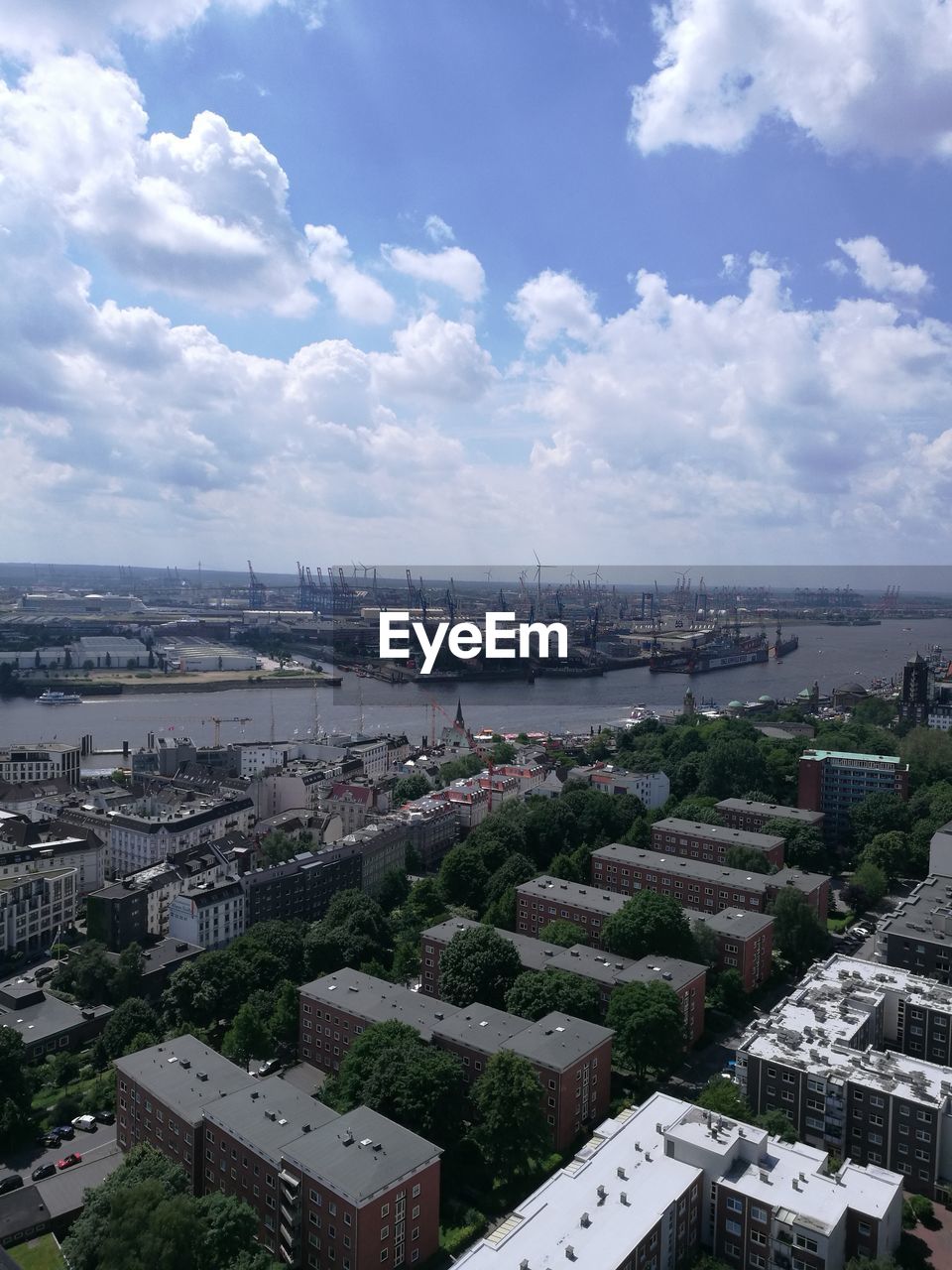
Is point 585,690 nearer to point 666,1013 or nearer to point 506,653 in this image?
point 506,653

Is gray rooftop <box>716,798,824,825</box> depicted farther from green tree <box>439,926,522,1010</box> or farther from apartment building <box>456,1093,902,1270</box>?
apartment building <box>456,1093,902,1270</box>

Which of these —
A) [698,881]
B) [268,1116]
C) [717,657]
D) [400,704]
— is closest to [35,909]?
[268,1116]

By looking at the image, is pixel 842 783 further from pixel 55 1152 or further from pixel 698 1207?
pixel 55 1152

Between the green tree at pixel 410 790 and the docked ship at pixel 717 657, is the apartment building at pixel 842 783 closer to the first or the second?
the green tree at pixel 410 790

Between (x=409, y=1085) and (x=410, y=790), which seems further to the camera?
(x=410, y=790)

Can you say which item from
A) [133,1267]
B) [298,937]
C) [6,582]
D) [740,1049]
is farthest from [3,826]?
[6,582]

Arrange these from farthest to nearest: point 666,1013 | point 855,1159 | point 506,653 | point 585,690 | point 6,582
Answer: point 6,582 → point 506,653 → point 585,690 → point 666,1013 → point 855,1159
